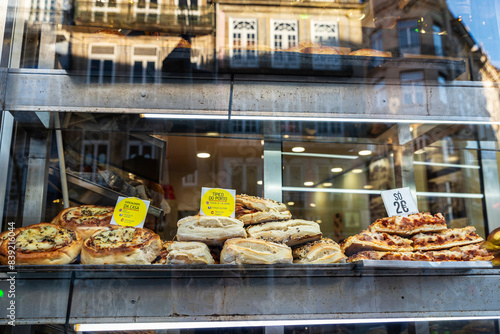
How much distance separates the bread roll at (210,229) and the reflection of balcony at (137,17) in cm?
90

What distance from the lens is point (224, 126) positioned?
2480mm

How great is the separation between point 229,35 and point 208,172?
3.65ft

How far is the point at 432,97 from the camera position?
2006 millimetres

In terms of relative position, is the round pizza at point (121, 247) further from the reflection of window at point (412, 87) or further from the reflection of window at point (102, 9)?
the reflection of window at point (412, 87)

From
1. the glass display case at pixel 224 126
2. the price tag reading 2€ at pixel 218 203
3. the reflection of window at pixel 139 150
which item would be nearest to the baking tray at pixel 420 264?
the glass display case at pixel 224 126

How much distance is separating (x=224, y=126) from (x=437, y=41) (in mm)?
1251

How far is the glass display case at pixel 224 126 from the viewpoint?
1608 millimetres

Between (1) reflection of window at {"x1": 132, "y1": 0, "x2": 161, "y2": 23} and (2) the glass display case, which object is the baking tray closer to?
(2) the glass display case

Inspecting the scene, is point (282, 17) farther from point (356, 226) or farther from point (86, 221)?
point (356, 226)

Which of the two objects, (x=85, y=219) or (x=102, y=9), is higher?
(x=102, y=9)

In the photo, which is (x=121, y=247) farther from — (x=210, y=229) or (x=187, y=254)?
(x=210, y=229)

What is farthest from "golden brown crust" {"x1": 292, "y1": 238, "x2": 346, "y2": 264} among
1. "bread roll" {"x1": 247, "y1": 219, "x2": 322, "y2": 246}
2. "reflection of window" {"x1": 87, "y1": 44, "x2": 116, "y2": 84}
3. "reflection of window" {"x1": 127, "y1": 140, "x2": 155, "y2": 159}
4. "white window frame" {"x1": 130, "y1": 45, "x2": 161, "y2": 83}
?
"reflection of window" {"x1": 127, "y1": 140, "x2": 155, "y2": 159}

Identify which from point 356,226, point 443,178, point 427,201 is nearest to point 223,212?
point 356,226

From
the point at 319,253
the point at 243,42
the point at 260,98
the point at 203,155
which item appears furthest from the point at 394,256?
the point at 203,155
